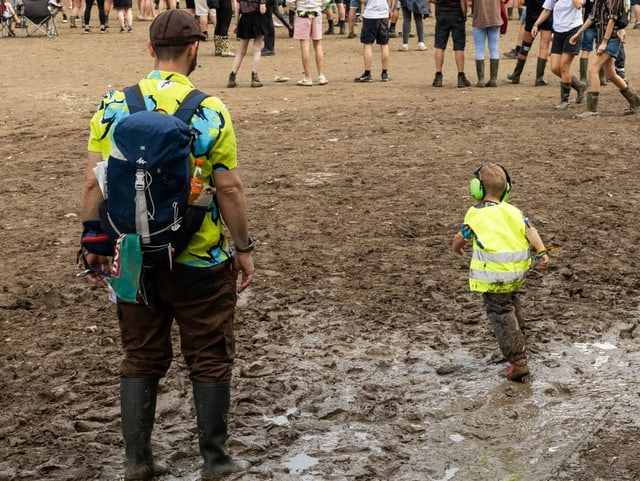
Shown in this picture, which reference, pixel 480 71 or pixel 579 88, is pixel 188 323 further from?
pixel 480 71

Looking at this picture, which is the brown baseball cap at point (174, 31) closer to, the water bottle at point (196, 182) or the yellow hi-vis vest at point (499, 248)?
the water bottle at point (196, 182)

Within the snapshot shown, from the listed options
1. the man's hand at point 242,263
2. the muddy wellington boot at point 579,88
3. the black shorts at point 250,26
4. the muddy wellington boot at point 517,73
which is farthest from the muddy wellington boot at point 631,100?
the man's hand at point 242,263

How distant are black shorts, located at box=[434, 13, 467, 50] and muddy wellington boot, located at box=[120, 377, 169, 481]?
11943mm

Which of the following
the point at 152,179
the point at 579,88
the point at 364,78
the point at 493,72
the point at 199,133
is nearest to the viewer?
the point at 152,179

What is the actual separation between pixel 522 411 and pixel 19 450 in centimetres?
240

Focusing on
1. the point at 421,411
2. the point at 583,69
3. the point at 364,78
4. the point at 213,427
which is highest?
the point at 583,69

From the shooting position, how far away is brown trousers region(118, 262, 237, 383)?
443 cm

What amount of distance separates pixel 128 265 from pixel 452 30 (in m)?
12.3

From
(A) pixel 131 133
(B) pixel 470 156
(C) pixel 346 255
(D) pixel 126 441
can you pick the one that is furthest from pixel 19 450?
(B) pixel 470 156

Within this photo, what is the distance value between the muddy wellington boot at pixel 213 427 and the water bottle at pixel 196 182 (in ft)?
2.66

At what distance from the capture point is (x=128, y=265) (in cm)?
427

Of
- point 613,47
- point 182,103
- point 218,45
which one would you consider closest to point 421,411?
point 182,103

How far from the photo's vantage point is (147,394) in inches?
179

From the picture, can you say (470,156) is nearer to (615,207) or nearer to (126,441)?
(615,207)
